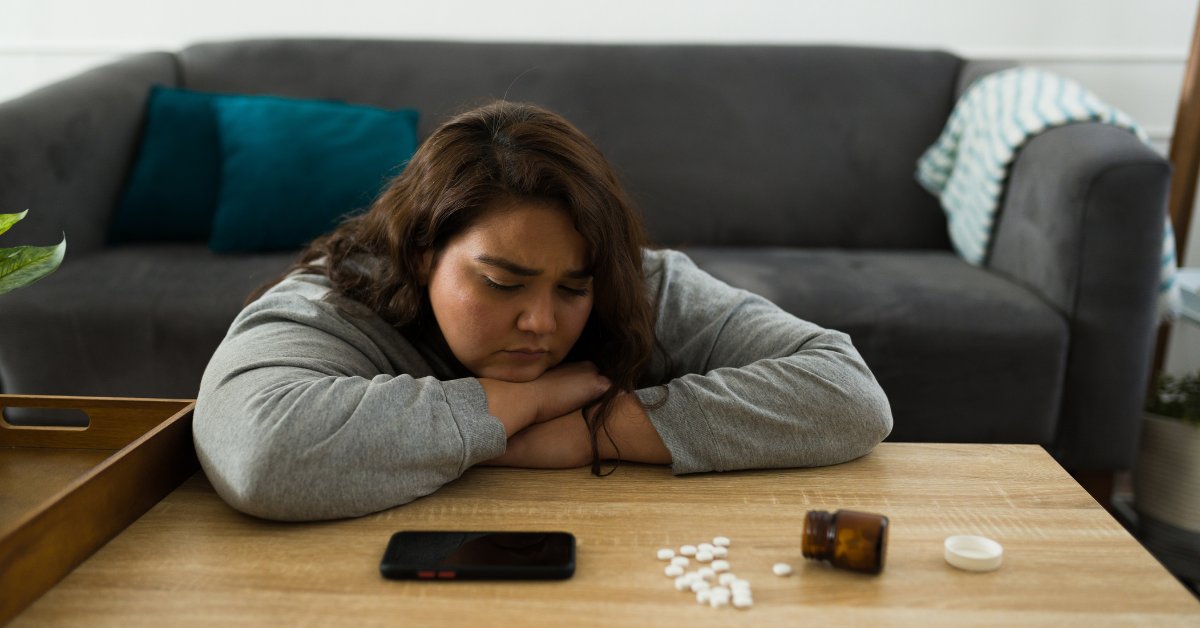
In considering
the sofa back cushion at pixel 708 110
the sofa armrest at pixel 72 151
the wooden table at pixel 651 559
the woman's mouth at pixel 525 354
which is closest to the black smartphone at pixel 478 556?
the wooden table at pixel 651 559

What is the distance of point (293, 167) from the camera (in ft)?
7.47

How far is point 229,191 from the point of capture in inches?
89.5

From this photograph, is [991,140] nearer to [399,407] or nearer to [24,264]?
[399,407]

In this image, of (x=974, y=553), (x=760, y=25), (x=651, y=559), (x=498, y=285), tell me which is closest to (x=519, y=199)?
(x=498, y=285)

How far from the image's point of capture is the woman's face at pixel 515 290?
42.9 inches

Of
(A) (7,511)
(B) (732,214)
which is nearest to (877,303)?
(B) (732,214)

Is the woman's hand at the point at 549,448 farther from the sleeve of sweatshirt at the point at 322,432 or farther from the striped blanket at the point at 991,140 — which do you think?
the striped blanket at the point at 991,140

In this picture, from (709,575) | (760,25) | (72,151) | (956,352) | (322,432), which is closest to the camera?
(709,575)

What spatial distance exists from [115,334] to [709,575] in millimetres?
1491

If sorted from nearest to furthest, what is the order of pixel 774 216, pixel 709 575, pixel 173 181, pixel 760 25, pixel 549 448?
pixel 709 575 < pixel 549 448 < pixel 173 181 < pixel 774 216 < pixel 760 25

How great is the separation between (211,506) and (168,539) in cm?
8

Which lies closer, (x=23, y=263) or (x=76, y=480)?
(x=76, y=480)

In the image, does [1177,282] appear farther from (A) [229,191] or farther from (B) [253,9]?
(B) [253,9]

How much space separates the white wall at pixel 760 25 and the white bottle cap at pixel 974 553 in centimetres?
219
